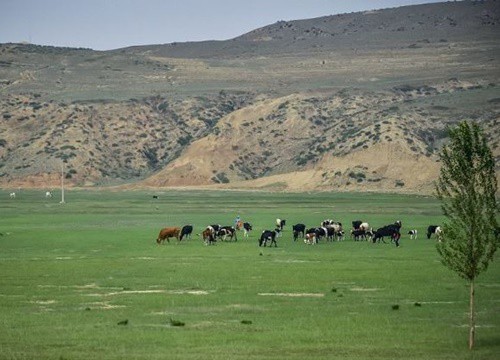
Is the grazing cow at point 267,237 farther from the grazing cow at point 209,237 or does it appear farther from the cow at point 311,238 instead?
the grazing cow at point 209,237

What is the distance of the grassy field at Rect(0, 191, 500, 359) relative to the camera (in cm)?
2525

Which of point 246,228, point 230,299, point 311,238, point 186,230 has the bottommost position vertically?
point 246,228

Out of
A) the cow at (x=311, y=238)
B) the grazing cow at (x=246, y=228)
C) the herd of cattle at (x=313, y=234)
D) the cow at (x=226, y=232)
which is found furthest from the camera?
the grazing cow at (x=246, y=228)

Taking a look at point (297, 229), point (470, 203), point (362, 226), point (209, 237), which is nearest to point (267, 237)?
point (209, 237)

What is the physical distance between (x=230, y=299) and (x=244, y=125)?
425 ft

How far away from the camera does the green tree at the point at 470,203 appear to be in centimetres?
2570

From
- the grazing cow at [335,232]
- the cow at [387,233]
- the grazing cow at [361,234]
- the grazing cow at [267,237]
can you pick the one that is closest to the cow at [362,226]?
the grazing cow at [361,234]

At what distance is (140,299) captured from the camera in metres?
34.0

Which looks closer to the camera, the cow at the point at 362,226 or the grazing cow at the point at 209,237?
the grazing cow at the point at 209,237

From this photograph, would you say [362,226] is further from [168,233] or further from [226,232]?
[168,233]

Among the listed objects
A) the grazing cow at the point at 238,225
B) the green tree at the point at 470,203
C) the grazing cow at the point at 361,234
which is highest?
the green tree at the point at 470,203

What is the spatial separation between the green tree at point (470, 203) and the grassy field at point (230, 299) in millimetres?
2029

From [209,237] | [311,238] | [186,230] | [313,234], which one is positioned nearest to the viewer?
[313,234]

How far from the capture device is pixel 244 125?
16300 centimetres
